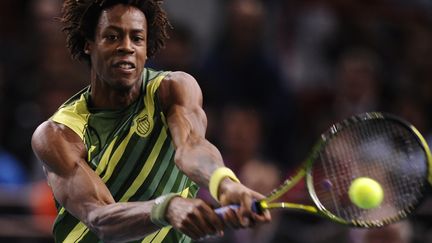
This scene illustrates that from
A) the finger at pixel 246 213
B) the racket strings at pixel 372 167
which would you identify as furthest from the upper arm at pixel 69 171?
the racket strings at pixel 372 167

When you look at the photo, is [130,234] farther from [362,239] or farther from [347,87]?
[347,87]

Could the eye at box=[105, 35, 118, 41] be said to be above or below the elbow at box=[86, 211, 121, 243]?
above

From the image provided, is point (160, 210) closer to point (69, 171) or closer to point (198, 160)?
point (198, 160)

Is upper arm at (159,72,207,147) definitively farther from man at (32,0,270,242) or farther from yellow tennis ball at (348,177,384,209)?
yellow tennis ball at (348,177,384,209)

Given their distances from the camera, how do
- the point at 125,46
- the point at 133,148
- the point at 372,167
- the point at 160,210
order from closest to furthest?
the point at 160,210, the point at 125,46, the point at 133,148, the point at 372,167

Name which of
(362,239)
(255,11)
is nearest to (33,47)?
(255,11)

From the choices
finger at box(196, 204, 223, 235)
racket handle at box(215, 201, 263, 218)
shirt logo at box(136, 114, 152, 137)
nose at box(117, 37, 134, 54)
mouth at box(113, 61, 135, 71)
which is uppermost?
nose at box(117, 37, 134, 54)

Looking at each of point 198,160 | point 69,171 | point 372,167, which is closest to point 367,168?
point 372,167

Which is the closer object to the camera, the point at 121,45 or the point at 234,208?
the point at 234,208

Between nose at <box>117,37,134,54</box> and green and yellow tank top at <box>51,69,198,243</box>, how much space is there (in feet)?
1.17

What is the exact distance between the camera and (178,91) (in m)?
5.49

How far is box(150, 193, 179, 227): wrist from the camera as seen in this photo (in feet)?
15.1

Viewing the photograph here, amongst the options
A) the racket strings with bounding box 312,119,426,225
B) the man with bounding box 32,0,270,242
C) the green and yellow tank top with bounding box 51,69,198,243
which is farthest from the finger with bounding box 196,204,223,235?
the green and yellow tank top with bounding box 51,69,198,243

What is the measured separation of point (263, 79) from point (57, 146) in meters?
4.60
